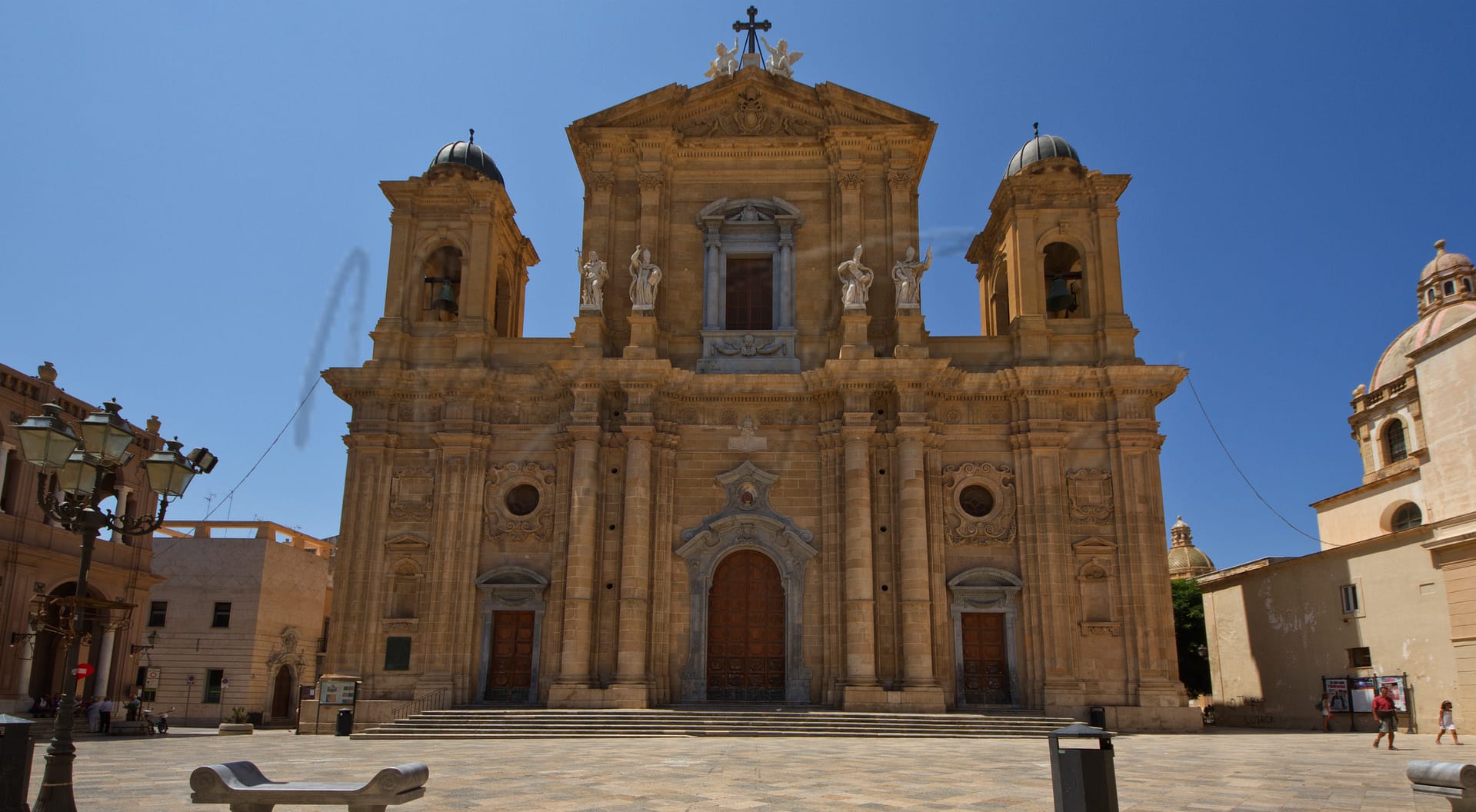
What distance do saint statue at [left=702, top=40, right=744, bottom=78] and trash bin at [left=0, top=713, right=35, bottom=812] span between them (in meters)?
24.2

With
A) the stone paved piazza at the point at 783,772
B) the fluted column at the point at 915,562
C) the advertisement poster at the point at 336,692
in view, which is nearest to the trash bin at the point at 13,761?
the stone paved piazza at the point at 783,772

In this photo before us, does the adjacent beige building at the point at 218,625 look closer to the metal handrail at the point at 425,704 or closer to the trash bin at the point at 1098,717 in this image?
the metal handrail at the point at 425,704

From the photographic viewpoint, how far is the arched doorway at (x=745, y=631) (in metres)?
26.2

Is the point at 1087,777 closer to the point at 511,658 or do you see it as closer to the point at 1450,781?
the point at 1450,781

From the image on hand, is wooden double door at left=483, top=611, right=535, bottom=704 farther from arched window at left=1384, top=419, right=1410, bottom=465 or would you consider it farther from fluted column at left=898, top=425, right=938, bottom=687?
arched window at left=1384, top=419, right=1410, bottom=465

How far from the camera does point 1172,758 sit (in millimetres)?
16844

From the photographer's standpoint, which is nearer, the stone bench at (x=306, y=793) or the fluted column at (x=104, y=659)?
the stone bench at (x=306, y=793)

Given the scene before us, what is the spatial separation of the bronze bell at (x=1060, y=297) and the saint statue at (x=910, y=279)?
12.8ft

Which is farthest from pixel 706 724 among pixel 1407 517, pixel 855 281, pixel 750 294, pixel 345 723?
pixel 1407 517

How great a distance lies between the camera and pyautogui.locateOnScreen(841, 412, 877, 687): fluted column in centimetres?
2488

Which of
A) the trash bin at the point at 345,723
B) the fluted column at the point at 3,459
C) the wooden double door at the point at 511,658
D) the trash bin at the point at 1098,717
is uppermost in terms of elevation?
the fluted column at the point at 3,459

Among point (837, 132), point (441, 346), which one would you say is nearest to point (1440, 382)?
point (837, 132)

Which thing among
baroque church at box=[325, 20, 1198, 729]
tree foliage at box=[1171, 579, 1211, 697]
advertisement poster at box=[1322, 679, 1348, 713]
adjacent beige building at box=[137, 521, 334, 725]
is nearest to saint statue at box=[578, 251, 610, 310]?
baroque church at box=[325, 20, 1198, 729]

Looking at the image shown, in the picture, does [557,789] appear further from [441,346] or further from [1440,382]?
[1440,382]
